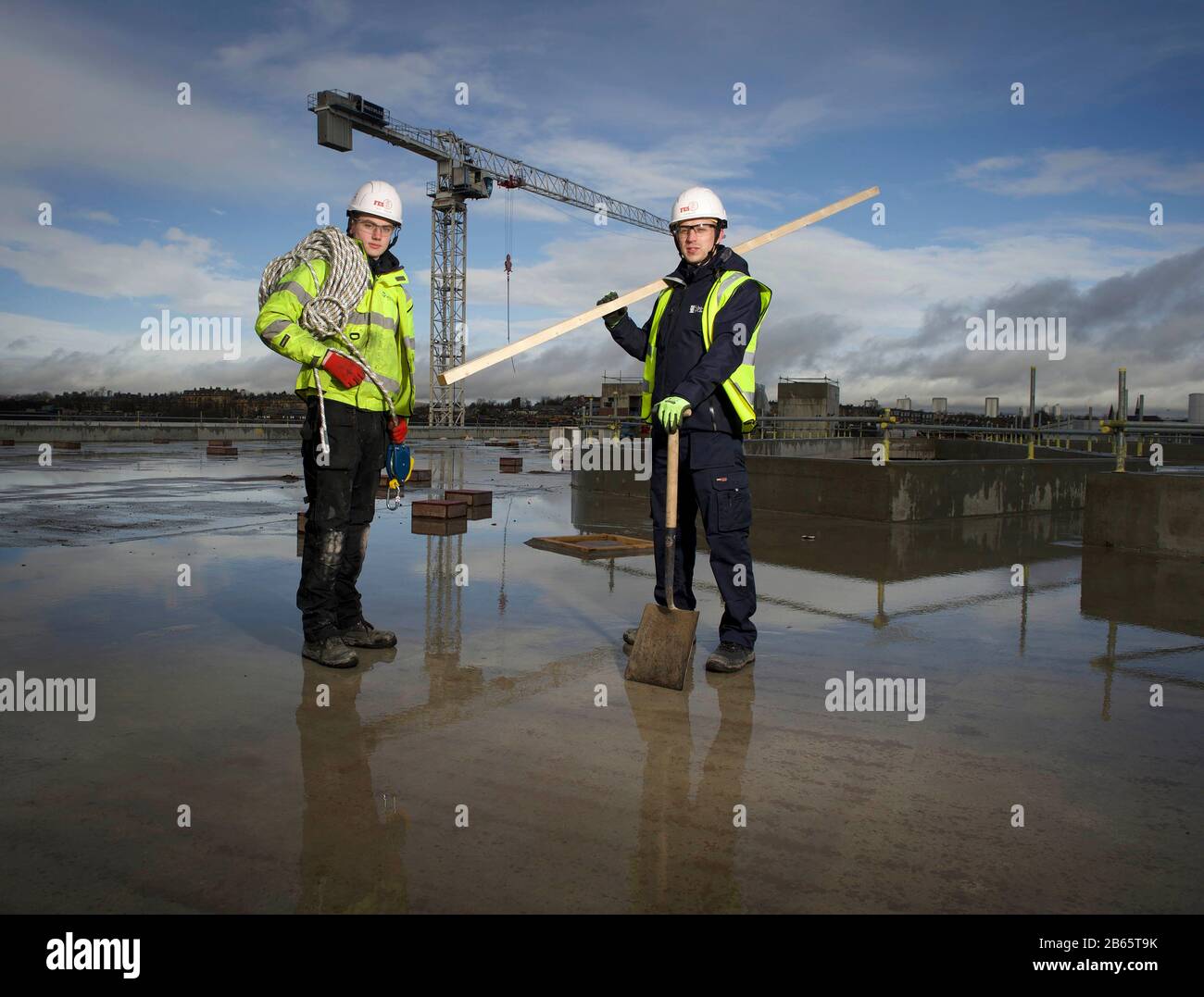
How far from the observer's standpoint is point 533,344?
14.8ft

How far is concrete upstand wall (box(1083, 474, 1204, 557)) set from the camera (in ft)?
23.6

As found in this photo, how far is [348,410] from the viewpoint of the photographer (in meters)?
4.15

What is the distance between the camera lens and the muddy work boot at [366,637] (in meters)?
4.32

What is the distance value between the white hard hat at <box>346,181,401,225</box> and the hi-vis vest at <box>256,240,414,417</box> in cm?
29

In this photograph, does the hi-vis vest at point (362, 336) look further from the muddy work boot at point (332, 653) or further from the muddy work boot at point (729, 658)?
the muddy work boot at point (729, 658)

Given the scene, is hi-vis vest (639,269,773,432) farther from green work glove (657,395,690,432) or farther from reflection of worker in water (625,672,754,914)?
reflection of worker in water (625,672,754,914)

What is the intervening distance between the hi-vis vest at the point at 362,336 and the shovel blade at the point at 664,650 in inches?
69.8

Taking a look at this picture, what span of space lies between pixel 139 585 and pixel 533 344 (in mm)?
3240

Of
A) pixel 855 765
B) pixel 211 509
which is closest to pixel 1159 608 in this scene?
pixel 855 765

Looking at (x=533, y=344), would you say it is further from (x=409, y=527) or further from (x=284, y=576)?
(x=409, y=527)

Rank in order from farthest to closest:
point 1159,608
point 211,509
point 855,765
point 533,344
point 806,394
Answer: point 806,394
point 211,509
point 1159,608
point 533,344
point 855,765

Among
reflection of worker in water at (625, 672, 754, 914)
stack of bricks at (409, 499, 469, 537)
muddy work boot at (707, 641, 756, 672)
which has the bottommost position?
reflection of worker in water at (625, 672, 754, 914)

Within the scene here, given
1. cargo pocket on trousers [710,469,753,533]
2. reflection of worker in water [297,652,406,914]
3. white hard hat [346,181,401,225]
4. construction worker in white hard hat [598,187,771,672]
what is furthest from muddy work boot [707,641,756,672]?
white hard hat [346,181,401,225]
